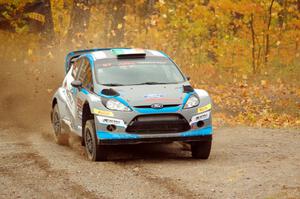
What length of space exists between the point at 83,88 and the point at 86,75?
40 cm

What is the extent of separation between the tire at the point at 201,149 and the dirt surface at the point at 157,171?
0.59 ft

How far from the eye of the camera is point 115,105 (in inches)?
462

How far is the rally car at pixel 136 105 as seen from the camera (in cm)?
1166

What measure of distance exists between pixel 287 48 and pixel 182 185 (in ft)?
88.5

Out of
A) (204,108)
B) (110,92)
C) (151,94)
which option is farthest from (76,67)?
(204,108)

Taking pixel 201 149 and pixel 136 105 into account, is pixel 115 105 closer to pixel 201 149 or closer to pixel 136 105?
pixel 136 105

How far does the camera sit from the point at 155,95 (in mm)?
11844

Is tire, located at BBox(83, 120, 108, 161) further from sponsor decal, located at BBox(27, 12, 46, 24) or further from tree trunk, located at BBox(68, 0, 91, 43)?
sponsor decal, located at BBox(27, 12, 46, 24)

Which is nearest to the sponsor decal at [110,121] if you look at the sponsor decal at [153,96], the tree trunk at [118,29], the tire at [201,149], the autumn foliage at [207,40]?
the sponsor decal at [153,96]

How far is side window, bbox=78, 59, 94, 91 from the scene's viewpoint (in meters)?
12.9

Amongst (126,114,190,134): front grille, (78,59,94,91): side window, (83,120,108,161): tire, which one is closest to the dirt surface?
(83,120,108,161): tire

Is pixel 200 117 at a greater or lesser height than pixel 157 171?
greater

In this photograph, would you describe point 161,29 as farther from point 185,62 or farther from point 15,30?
point 15,30

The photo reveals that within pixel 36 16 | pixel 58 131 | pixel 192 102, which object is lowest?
pixel 36 16
